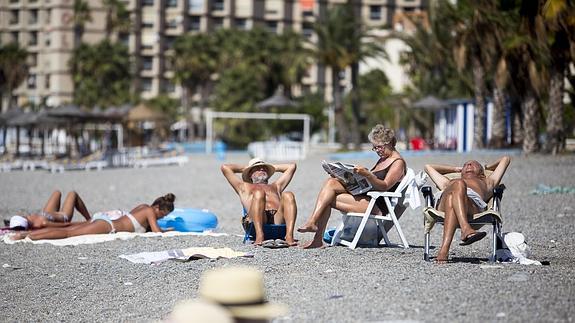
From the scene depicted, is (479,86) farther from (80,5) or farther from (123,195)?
(80,5)

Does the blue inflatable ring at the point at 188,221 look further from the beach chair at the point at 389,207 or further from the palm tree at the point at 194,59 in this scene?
the palm tree at the point at 194,59

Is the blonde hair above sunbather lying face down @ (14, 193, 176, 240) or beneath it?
above

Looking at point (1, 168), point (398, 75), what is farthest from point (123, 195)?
point (398, 75)

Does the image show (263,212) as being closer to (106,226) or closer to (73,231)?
(106,226)

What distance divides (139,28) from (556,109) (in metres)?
71.1

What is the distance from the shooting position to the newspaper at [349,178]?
30.5 ft

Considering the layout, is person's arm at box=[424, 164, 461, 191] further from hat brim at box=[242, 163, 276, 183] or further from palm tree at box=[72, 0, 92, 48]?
palm tree at box=[72, 0, 92, 48]

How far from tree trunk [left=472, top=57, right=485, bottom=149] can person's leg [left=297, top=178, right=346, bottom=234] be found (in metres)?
23.3

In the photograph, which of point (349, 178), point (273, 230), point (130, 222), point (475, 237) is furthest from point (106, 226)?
point (475, 237)

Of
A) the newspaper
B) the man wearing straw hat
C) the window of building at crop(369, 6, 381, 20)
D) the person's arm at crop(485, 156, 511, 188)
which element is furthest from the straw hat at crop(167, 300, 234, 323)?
the window of building at crop(369, 6, 381, 20)

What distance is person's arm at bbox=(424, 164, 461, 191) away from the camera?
29.4ft

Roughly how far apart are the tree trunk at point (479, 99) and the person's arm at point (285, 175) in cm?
2223

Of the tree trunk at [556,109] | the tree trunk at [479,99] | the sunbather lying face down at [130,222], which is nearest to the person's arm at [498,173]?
the sunbather lying face down at [130,222]

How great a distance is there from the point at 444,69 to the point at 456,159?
28160 millimetres
